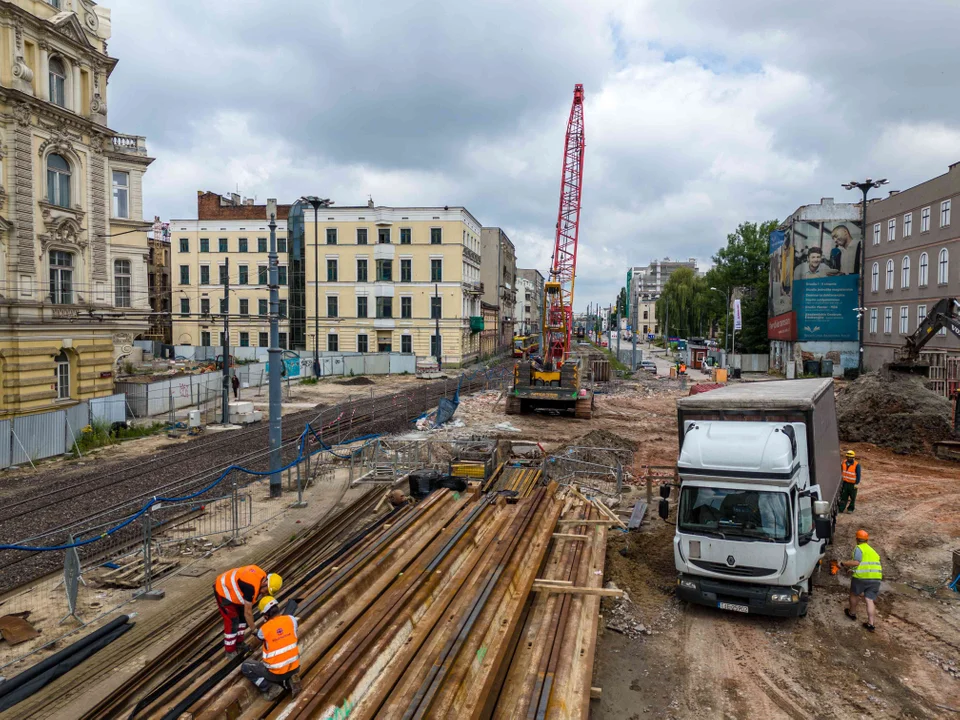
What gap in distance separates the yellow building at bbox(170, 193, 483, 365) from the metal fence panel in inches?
1456

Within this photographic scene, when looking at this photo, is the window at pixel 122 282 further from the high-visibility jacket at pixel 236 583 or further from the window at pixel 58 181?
the high-visibility jacket at pixel 236 583

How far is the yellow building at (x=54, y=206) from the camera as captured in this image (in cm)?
2122

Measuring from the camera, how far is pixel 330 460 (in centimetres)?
2011

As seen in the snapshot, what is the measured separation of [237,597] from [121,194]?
1234 inches

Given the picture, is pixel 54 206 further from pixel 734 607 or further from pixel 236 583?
pixel 734 607

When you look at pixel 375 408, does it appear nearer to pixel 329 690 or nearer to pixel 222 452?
pixel 222 452

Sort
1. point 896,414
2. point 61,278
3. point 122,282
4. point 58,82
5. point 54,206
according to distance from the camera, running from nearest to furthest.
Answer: point 54,206, point 58,82, point 61,278, point 896,414, point 122,282

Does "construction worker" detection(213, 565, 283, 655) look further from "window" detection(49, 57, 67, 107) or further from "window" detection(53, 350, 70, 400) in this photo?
"window" detection(49, 57, 67, 107)

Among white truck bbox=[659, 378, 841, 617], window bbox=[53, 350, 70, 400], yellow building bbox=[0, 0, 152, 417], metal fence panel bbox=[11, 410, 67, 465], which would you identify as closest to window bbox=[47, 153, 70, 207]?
yellow building bbox=[0, 0, 152, 417]

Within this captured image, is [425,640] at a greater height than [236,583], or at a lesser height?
lesser

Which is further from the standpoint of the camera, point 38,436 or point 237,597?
point 38,436

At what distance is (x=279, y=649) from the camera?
6305 millimetres

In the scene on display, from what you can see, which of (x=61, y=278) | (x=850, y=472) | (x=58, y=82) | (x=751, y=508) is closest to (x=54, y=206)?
(x=61, y=278)

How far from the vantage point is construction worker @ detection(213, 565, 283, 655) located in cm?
744
